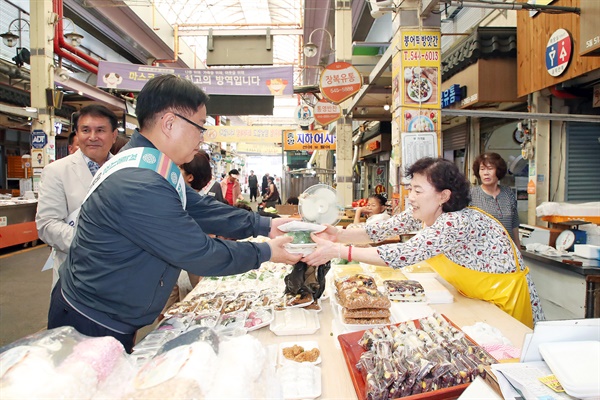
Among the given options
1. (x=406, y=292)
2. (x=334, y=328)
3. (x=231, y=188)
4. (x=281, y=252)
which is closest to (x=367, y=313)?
(x=334, y=328)

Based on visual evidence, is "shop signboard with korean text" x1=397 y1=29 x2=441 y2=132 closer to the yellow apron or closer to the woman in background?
the yellow apron

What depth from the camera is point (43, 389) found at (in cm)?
75

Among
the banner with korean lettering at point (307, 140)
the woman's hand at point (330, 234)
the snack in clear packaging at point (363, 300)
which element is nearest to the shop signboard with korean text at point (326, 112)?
the banner with korean lettering at point (307, 140)

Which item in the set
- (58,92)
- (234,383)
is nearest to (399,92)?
(234,383)

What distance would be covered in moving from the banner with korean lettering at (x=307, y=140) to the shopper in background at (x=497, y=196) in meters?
7.62

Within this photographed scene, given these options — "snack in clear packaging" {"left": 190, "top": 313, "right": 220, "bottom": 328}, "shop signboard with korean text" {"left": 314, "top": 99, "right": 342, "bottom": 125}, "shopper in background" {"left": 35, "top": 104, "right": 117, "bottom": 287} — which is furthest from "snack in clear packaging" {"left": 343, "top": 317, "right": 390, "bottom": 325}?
"shop signboard with korean text" {"left": 314, "top": 99, "right": 342, "bottom": 125}

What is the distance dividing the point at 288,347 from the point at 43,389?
116cm

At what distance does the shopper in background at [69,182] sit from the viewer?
254 centimetres

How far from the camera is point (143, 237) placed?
1.48 meters

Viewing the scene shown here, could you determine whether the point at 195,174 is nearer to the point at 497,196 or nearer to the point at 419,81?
the point at 419,81

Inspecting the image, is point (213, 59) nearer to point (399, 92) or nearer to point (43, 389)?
point (399, 92)

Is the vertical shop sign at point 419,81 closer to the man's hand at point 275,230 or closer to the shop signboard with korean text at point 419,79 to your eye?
the shop signboard with korean text at point 419,79

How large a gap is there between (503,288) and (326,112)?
6.52m

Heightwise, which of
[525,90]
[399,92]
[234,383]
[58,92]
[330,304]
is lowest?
[330,304]
